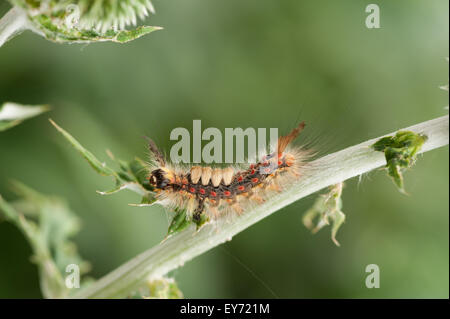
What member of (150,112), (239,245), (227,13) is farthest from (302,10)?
(239,245)

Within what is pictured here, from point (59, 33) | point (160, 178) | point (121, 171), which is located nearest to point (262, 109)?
point (160, 178)

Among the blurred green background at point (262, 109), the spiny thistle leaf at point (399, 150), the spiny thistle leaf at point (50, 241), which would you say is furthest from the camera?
the blurred green background at point (262, 109)

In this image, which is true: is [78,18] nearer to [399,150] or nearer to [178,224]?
[178,224]

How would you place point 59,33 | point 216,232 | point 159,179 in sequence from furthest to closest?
point 159,179 < point 216,232 < point 59,33

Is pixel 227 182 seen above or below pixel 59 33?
below

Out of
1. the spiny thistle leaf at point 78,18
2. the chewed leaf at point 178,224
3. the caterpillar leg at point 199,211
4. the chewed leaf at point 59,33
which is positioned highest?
the spiny thistle leaf at point 78,18

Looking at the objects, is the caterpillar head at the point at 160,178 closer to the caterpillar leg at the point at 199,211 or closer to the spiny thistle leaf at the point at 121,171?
the spiny thistle leaf at the point at 121,171

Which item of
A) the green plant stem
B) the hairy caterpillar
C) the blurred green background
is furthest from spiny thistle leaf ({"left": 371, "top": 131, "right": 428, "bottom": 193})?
the blurred green background

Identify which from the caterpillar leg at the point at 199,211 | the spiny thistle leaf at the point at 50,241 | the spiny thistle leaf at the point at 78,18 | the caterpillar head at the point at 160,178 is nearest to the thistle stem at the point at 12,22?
the spiny thistle leaf at the point at 78,18
